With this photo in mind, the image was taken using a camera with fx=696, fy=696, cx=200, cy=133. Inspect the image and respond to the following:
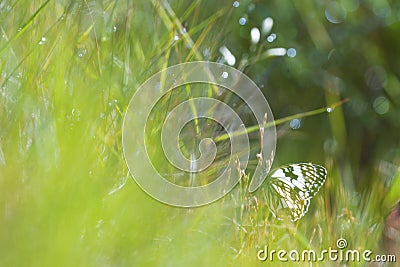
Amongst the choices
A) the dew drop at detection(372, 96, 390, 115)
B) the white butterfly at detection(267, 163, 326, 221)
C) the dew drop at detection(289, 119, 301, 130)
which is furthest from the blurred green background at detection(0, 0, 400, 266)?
the dew drop at detection(372, 96, 390, 115)

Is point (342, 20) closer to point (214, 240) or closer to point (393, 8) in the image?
point (393, 8)

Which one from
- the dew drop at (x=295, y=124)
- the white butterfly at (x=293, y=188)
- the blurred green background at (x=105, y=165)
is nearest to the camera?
the blurred green background at (x=105, y=165)

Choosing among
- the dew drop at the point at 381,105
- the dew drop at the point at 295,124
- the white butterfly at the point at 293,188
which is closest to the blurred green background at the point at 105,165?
the white butterfly at the point at 293,188

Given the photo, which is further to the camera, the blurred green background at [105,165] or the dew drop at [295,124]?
the dew drop at [295,124]

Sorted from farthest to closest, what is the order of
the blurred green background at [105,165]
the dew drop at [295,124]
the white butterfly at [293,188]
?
1. the dew drop at [295,124]
2. the white butterfly at [293,188]
3. the blurred green background at [105,165]

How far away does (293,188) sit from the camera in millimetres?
1033

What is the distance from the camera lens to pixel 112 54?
0.94m

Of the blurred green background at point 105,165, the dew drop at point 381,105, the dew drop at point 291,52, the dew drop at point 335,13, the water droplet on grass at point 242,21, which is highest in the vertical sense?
the dew drop at point 335,13

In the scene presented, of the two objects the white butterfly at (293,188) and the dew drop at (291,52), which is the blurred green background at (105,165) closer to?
the white butterfly at (293,188)

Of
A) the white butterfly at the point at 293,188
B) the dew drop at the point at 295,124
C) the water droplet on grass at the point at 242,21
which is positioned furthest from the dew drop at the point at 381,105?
the white butterfly at the point at 293,188

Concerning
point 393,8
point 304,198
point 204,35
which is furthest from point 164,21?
point 393,8

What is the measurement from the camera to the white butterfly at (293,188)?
0.99m

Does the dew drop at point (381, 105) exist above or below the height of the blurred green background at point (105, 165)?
above

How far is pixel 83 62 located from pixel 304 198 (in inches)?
14.9
